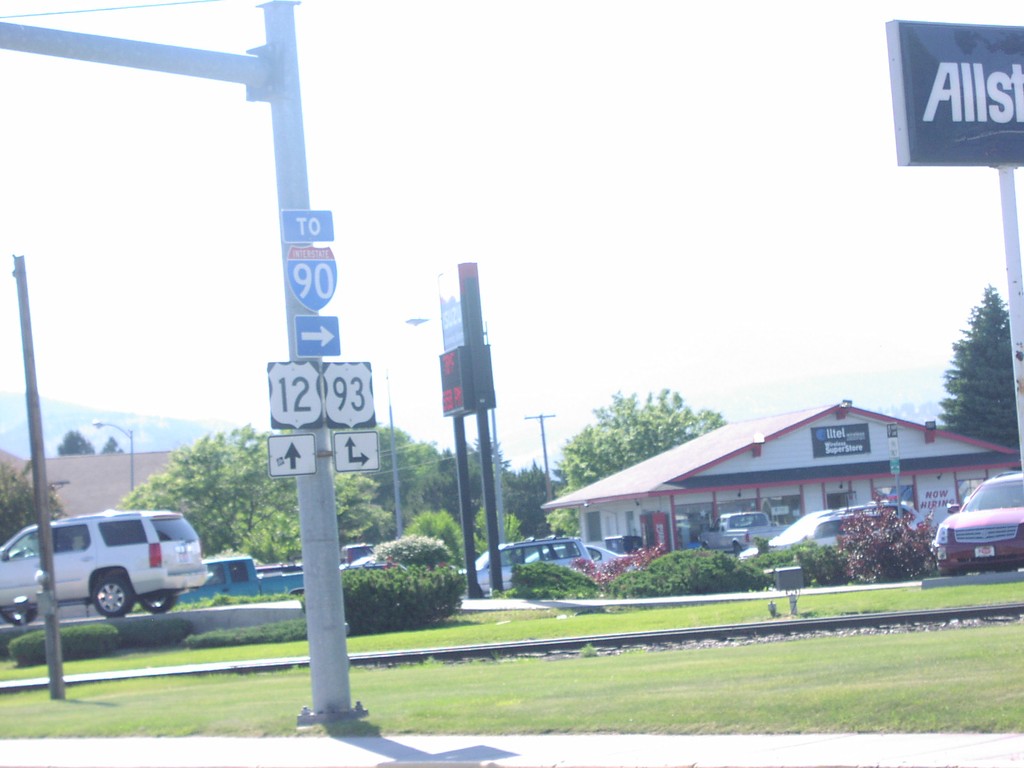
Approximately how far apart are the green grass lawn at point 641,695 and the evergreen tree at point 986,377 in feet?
160

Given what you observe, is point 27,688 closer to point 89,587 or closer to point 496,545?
point 89,587

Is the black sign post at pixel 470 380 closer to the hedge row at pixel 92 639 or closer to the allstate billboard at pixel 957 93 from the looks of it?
the hedge row at pixel 92 639

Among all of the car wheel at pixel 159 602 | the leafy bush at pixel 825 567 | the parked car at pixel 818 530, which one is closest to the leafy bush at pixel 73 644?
the car wheel at pixel 159 602

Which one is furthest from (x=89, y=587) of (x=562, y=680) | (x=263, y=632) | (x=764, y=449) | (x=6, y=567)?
(x=764, y=449)

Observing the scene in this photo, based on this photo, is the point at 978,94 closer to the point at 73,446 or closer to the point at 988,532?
the point at 988,532

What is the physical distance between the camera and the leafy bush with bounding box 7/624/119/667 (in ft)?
79.0

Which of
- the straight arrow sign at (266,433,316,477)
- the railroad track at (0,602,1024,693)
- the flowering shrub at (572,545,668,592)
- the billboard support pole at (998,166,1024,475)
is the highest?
the billboard support pole at (998,166,1024,475)

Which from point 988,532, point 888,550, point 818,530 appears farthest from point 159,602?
point 818,530

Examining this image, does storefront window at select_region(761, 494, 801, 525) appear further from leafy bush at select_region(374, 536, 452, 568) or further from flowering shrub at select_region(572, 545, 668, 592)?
leafy bush at select_region(374, 536, 452, 568)

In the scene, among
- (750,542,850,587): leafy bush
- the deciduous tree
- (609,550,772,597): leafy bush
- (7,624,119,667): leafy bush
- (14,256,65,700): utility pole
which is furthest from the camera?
the deciduous tree

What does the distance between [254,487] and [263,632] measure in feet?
119

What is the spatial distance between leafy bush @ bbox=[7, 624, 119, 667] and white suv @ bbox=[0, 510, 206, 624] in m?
1.19

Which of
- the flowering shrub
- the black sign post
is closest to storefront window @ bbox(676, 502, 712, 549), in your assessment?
the flowering shrub

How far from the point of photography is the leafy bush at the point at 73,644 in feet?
79.0
